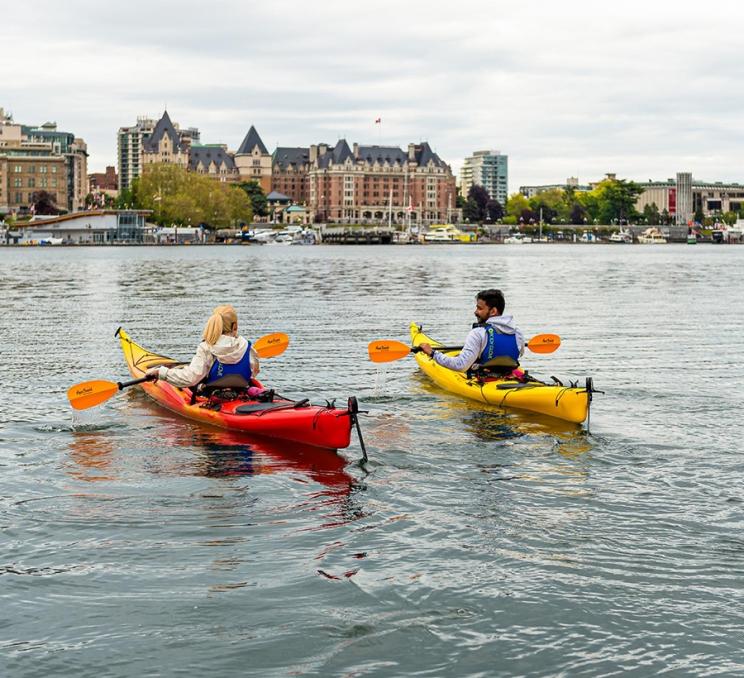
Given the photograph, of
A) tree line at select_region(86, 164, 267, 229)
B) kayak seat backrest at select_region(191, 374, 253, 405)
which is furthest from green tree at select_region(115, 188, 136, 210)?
kayak seat backrest at select_region(191, 374, 253, 405)

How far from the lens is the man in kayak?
15.0 metres

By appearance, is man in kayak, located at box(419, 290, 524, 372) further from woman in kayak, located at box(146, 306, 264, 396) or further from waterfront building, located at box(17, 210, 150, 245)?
waterfront building, located at box(17, 210, 150, 245)

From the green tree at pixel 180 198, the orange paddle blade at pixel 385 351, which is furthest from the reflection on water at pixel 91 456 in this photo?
the green tree at pixel 180 198

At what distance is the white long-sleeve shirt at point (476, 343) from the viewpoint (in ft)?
49.1

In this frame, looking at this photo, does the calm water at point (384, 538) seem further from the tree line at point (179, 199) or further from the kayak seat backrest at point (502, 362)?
the tree line at point (179, 199)

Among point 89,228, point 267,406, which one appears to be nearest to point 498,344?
point 267,406

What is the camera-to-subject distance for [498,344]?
1523cm

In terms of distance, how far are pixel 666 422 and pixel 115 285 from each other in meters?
40.3

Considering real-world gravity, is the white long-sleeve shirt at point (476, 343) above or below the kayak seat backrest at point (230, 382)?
above

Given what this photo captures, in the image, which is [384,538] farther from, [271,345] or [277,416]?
[271,345]

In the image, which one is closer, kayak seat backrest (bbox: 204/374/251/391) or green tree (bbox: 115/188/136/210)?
kayak seat backrest (bbox: 204/374/251/391)

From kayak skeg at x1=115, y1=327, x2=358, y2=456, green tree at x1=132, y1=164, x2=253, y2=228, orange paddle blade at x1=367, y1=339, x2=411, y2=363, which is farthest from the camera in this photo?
green tree at x1=132, y1=164, x2=253, y2=228

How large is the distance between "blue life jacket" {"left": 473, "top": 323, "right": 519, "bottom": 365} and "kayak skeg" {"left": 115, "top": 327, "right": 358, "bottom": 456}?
307 centimetres

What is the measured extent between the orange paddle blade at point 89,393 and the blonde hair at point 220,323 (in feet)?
6.70
